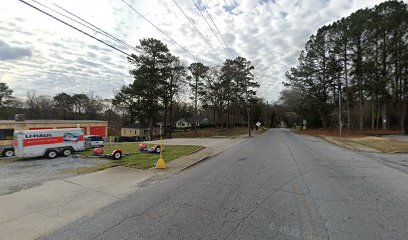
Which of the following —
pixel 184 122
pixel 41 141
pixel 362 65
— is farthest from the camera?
pixel 184 122

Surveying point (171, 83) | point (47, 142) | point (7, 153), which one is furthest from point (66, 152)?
point (171, 83)

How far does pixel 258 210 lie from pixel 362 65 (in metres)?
40.7

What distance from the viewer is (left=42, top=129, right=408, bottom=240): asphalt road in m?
4.23

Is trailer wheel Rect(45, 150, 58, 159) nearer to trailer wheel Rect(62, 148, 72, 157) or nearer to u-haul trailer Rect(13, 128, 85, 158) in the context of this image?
u-haul trailer Rect(13, 128, 85, 158)

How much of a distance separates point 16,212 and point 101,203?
190 cm

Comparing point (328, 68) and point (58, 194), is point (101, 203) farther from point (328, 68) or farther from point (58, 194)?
point (328, 68)

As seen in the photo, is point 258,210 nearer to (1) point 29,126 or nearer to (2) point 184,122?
(1) point 29,126

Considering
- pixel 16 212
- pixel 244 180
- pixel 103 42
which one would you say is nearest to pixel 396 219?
pixel 244 180

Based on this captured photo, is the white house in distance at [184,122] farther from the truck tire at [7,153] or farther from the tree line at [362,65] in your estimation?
the truck tire at [7,153]

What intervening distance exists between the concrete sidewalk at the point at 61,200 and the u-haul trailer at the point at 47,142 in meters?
9.62

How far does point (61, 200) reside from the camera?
6508mm

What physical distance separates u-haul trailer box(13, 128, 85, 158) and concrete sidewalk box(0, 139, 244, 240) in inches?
379

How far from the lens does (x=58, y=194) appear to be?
705 centimetres

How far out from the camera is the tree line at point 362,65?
34688mm
